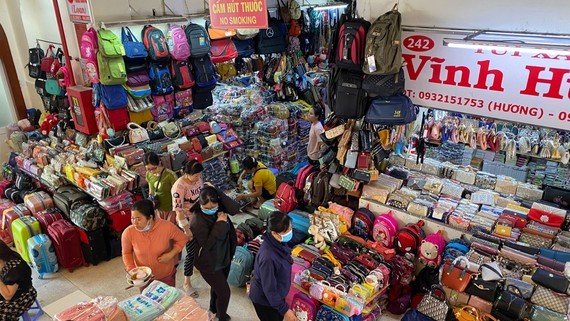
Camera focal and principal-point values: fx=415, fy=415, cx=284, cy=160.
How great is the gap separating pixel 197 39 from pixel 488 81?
455 centimetres

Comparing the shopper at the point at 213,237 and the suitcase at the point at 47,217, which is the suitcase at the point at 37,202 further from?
the shopper at the point at 213,237

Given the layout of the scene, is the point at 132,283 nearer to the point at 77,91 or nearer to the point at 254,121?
the point at 77,91

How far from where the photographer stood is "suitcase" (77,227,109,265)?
6.01 m

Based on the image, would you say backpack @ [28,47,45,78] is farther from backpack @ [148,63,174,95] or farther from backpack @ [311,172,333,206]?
backpack @ [311,172,333,206]

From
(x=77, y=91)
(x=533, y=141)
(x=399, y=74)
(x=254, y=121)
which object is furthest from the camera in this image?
(x=254, y=121)

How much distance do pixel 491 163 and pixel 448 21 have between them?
243 cm

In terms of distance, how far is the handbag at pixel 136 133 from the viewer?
6590mm

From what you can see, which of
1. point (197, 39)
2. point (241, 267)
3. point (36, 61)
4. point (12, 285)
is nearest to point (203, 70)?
point (197, 39)

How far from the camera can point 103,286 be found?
5.74 m

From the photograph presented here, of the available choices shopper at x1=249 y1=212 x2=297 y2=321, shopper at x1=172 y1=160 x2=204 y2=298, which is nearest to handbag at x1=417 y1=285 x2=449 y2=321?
shopper at x1=249 y1=212 x2=297 y2=321

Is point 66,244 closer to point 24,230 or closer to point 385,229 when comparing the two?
point 24,230

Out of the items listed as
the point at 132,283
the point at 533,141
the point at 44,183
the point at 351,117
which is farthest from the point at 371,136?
the point at 44,183

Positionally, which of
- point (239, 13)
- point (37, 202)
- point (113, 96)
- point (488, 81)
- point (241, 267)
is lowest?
point (241, 267)

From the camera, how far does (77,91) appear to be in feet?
21.5
